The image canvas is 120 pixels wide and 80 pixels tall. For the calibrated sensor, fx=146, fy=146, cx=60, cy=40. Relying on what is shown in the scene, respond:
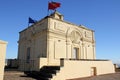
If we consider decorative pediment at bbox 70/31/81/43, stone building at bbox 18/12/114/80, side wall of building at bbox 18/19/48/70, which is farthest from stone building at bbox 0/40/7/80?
decorative pediment at bbox 70/31/81/43

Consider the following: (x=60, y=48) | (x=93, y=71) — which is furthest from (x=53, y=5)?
(x=93, y=71)

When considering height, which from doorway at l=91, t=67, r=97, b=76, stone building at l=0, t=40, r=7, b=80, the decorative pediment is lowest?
doorway at l=91, t=67, r=97, b=76

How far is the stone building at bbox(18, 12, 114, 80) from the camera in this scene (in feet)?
49.5

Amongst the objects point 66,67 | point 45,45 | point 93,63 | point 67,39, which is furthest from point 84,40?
point 66,67

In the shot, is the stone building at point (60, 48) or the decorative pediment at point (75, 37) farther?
the decorative pediment at point (75, 37)

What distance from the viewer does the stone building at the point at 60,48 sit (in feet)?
49.5

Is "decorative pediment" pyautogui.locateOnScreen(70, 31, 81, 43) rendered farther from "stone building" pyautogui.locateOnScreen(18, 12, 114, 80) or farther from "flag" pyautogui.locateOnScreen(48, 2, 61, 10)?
"flag" pyautogui.locateOnScreen(48, 2, 61, 10)

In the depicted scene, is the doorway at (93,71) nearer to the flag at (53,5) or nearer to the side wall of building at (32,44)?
the side wall of building at (32,44)

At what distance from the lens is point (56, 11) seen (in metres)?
21.9

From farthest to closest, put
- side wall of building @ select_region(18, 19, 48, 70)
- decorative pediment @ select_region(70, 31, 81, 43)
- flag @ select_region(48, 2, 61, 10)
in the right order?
decorative pediment @ select_region(70, 31, 81, 43), flag @ select_region(48, 2, 61, 10), side wall of building @ select_region(18, 19, 48, 70)

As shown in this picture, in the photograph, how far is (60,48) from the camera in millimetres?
18812

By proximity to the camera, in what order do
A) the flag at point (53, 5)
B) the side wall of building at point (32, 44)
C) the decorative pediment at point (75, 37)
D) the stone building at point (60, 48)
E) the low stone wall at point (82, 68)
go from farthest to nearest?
1. the decorative pediment at point (75, 37)
2. the flag at point (53, 5)
3. the side wall of building at point (32, 44)
4. the stone building at point (60, 48)
5. the low stone wall at point (82, 68)

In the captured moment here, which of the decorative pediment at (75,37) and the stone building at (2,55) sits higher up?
the decorative pediment at (75,37)

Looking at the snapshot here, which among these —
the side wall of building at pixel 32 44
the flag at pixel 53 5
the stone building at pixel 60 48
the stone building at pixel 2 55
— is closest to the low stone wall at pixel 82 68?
the stone building at pixel 60 48
